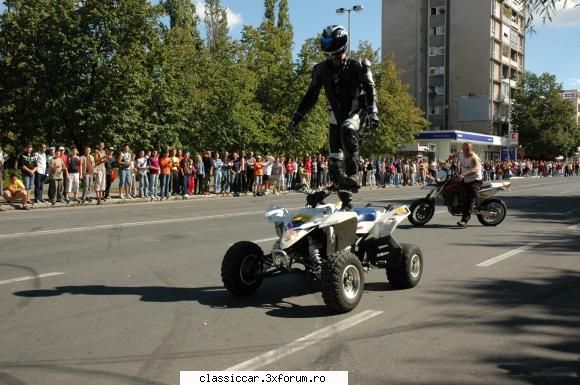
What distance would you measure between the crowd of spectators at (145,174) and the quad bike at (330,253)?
6.38 metres

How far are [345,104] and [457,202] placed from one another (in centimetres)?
692

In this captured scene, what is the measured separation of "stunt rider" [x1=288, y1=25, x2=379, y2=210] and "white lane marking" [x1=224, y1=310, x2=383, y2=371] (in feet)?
4.82

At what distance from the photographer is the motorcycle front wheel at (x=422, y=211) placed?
12.8 m

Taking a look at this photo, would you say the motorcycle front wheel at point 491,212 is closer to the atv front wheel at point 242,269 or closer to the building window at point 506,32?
the atv front wheel at point 242,269

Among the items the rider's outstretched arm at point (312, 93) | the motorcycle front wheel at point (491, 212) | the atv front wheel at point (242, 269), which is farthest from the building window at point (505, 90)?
the atv front wheel at point (242, 269)

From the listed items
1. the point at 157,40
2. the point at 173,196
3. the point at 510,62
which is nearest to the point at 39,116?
the point at 157,40

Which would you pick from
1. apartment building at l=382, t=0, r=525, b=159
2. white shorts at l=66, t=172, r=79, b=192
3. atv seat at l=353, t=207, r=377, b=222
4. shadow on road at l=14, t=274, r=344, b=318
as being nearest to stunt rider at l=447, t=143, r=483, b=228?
atv seat at l=353, t=207, r=377, b=222

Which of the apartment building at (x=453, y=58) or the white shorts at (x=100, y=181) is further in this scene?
the apartment building at (x=453, y=58)

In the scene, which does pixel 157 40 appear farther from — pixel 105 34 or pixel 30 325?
pixel 30 325

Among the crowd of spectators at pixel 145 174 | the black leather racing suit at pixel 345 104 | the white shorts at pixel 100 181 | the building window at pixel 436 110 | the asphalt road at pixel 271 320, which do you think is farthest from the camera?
the building window at pixel 436 110

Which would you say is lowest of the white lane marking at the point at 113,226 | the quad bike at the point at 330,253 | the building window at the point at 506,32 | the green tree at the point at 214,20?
the white lane marking at the point at 113,226

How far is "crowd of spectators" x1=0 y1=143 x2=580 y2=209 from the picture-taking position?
64.3 feet

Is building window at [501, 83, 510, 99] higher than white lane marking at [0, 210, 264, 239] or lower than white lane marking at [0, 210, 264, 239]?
higher

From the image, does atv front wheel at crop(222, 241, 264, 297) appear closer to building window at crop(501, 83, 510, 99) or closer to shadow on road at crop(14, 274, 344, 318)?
shadow on road at crop(14, 274, 344, 318)
